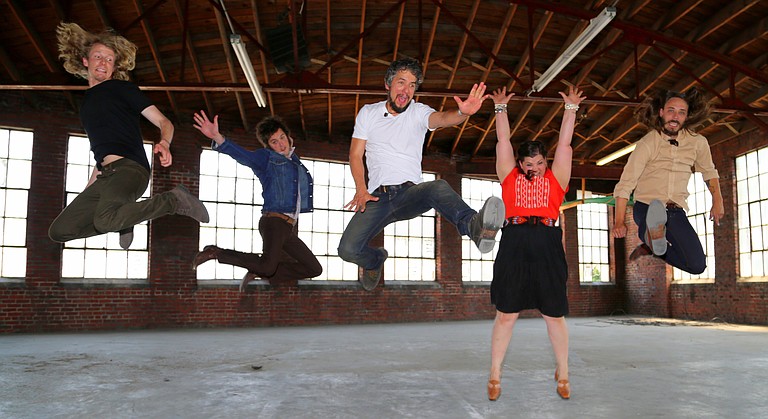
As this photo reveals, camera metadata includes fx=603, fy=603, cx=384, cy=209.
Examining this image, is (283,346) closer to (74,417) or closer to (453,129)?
(74,417)

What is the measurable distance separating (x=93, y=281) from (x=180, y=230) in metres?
1.84

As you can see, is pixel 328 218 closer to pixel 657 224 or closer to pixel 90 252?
pixel 90 252

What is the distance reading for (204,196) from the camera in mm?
12625

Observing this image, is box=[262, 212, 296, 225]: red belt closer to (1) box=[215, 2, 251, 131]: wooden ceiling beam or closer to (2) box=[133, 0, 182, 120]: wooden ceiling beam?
(1) box=[215, 2, 251, 131]: wooden ceiling beam

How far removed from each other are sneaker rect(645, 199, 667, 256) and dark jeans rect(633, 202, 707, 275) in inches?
6.7

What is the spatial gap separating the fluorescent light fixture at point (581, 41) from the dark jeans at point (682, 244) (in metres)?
3.75

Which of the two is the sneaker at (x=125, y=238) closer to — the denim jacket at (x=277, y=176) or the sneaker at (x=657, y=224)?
the denim jacket at (x=277, y=176)

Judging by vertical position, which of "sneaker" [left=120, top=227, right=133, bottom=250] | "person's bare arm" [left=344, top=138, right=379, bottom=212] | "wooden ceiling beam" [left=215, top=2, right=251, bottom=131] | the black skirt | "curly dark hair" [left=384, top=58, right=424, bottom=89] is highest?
"wooden ceiling beam" [left=215, top=2, right=251, bottom=131]

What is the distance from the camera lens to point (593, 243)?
17.6m

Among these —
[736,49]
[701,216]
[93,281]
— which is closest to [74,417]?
[93,281]

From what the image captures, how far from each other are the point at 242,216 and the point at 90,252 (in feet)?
9.84

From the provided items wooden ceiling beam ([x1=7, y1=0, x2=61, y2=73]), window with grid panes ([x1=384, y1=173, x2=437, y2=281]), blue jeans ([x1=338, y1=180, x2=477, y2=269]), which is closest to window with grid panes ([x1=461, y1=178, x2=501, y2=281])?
window with grid panes ([x1=384, y1=173, x2=437, y2=281])

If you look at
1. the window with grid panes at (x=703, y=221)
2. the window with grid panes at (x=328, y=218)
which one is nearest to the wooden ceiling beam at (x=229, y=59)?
the window with grid panes at (x=328, y=218)

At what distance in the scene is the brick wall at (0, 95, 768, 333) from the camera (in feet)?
36.2
